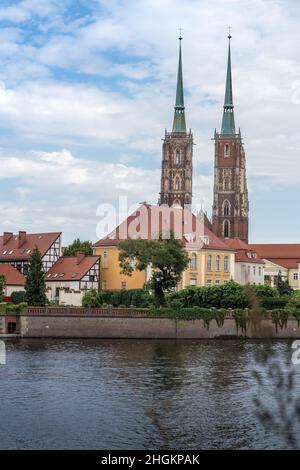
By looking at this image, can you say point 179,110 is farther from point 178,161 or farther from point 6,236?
point 6,236

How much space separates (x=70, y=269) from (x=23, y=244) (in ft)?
35.1

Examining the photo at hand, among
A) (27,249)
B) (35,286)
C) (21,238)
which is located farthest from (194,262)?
(35,286)

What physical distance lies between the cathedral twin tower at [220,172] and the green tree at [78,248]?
1370 inches

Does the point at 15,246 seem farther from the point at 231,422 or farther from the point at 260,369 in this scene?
the point at 231,422

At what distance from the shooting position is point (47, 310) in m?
75.9

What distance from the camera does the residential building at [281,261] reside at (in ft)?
471

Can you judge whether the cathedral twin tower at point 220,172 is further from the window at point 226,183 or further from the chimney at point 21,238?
the chimney at point 21,238

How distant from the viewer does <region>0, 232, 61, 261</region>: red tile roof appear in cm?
10389

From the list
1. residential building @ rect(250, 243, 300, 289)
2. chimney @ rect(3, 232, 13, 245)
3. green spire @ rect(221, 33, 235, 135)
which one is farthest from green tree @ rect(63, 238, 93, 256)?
green spire @ rect(221, 33, 235, 135)

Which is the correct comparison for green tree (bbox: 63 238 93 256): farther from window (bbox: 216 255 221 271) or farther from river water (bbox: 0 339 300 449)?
river water (bbox: 0 339 300 449)

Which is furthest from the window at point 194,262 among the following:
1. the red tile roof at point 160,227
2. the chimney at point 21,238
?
→ the chimney at point 21,238

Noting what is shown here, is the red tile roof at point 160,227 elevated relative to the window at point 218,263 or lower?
elevated

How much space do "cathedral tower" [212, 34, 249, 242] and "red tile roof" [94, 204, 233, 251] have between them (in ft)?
177

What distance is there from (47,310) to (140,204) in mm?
33249
